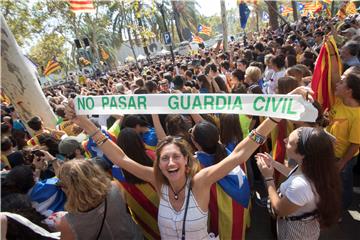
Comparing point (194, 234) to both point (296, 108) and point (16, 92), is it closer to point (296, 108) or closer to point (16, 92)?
point (296, 108)

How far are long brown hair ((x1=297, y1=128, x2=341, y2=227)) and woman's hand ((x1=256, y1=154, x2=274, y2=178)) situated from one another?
0.88 feet

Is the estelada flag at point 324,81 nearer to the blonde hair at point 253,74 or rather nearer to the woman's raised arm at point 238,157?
the woman's raised arm at point 238,157

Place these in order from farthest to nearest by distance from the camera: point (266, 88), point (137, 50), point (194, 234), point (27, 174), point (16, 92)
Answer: point (137, 50) → point (266, 88) → point (16, 92) → point (27, 174) → point (194, 234)

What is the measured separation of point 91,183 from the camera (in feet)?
7.11

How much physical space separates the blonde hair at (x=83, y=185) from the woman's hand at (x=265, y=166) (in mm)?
1116

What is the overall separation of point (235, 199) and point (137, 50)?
59224 millimetres

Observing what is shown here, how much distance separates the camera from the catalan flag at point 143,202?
2795 millimetres

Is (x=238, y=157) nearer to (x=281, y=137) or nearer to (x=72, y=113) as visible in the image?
(x=72, y=113)

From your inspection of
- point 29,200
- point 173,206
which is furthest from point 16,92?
point 173,206

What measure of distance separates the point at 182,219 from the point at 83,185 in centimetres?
70

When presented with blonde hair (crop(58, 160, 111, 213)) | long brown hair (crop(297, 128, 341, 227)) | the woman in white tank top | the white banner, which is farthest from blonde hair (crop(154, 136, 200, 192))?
long brown hair (crop(297, 128, 341, 227))

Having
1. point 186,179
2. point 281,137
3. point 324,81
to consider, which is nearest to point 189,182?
point 186,179

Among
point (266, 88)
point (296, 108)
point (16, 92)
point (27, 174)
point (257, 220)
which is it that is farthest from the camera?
point (266, 88)

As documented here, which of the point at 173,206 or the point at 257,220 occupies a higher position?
the point at 173,206
